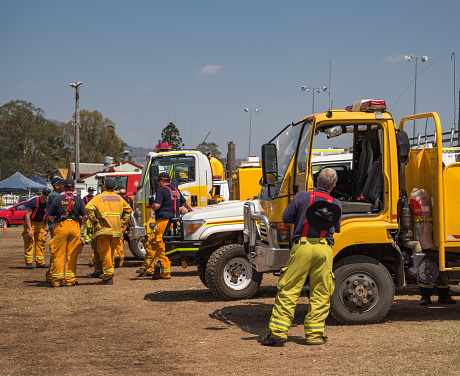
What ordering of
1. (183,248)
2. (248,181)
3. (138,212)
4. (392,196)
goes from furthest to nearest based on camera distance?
(248,181), (138,212), (183,248), (392,196)

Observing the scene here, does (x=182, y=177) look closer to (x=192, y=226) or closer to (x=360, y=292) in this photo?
(x=192, y=226)

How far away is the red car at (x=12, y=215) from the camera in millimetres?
36406

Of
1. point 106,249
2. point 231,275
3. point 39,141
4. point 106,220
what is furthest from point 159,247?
point 39,141

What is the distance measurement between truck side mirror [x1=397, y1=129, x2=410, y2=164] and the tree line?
92.2m

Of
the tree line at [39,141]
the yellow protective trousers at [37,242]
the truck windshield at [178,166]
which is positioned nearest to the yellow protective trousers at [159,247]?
the truck windshield at [178,166]

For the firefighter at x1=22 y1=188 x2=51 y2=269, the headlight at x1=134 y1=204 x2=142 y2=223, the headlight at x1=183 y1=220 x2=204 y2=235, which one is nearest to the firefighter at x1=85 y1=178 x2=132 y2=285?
the headlight at x1=183 y1=220 x2=204 y2=235

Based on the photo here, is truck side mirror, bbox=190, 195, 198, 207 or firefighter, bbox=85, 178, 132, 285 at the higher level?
truck side mirror, bbox=190, 195, 198, 207

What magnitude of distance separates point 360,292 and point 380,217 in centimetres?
94

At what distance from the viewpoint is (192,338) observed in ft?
24.8

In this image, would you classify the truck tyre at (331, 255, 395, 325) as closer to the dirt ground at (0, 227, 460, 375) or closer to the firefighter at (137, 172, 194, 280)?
the dirt ground at (0, 227, 460, 375)

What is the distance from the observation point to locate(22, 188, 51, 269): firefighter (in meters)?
15.2

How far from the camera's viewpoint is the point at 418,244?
8.04 meters

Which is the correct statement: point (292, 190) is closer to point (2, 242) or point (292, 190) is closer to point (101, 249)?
point (101, 249)

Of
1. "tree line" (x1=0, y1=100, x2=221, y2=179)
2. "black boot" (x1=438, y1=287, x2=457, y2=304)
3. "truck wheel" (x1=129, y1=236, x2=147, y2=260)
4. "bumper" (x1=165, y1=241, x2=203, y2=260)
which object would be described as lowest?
"black boot" (x1=438, y1=287, x2=457, y2=304)
